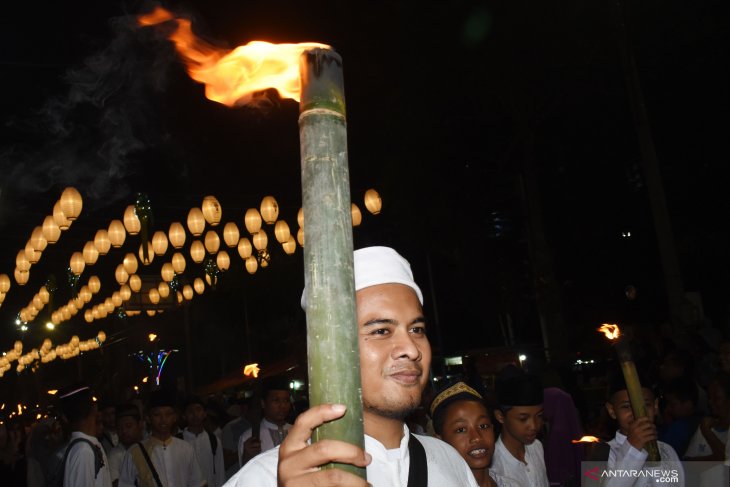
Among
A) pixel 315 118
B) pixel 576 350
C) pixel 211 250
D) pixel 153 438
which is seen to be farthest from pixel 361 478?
pixel 576 350

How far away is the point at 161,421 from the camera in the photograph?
23.0ft

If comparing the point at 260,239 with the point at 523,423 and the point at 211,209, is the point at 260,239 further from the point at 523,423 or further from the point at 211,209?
the point at 523,423

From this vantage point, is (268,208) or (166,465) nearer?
(166,465)

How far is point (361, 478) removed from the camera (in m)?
1.08

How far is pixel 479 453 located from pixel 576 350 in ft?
49.5

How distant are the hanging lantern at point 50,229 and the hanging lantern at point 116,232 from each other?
3.49 feet

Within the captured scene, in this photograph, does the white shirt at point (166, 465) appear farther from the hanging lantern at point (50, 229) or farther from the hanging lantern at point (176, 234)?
the hanging lantern at point (176, 234)

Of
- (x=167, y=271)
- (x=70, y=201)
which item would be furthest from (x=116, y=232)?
(x=167, y=271)

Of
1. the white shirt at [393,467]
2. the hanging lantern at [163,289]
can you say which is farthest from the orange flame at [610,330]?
the hanging lantern at [163,289]

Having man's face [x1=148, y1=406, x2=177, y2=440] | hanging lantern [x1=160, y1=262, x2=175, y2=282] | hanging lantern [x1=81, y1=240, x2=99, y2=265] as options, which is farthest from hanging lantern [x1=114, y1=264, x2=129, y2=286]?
man's face [x1=148, y1=406, x2=177, y2=440]

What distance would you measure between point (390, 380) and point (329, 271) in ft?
3.19

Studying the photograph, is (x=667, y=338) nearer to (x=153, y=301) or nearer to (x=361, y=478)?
(x=361, y=478)

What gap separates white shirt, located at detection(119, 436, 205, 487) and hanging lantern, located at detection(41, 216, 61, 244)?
671 cm

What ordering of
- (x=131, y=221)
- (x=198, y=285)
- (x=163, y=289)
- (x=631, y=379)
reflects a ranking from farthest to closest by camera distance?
(x=198, y=285) < (x=163, y=289) < (x=131, y=221) < (x=631, y=379)
